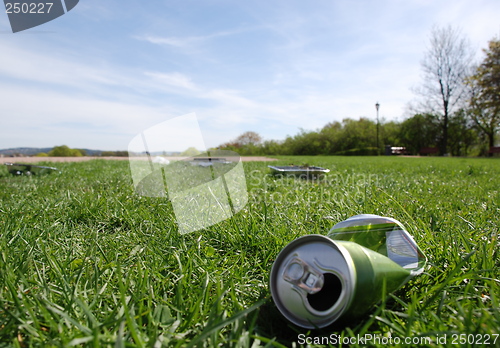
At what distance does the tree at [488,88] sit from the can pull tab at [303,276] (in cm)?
2915

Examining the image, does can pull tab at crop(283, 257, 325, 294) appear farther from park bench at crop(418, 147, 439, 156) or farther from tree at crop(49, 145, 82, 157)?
park bench at crop(418, 147, 439, 156)

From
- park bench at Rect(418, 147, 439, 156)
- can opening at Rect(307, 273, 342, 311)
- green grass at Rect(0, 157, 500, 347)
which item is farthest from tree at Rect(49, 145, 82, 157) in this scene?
park bench at Rect(418, 147, 439, 156)

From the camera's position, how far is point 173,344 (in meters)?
0.87

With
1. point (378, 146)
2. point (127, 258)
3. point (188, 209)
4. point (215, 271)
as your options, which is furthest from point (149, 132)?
point (378, 146)

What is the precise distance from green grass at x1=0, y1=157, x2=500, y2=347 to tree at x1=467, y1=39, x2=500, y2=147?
2752cm

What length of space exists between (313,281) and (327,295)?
0.11 m

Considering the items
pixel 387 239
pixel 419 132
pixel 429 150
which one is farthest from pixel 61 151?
pixel 419 132

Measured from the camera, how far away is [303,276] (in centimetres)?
88

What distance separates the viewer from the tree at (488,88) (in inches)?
920

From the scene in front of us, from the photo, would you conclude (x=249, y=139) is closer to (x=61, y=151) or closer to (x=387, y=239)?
(x=61, y=151)

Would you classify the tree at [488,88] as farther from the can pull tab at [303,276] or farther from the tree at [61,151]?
the tree at [61,151]

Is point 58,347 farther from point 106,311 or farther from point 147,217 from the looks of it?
point 147,217

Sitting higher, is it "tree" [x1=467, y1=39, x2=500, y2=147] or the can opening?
"tree" [x1=467, y1=39, x2=500, y2=147]

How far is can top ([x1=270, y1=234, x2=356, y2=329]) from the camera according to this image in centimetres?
82
